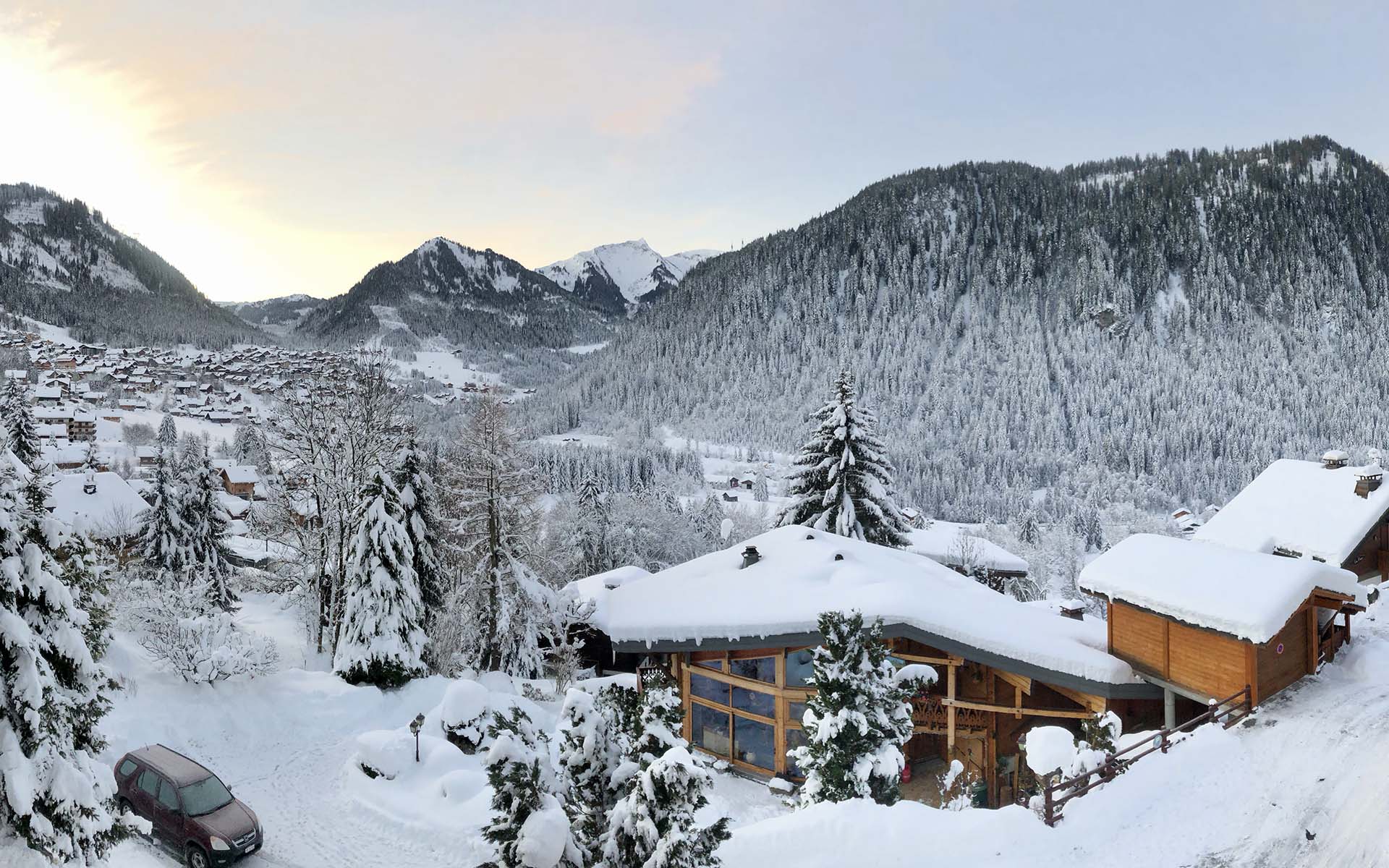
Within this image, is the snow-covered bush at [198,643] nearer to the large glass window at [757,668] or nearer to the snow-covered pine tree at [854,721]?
the large glass window at [757,668]

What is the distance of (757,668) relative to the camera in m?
19.7

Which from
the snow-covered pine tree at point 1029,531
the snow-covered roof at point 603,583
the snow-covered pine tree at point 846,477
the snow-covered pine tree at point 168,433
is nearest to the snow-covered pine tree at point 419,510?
the snow-covered roof at point 603,583

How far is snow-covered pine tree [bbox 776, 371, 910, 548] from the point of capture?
30031mm

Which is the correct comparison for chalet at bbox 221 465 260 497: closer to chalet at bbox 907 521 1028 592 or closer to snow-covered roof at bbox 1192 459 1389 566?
chalet at bbox 907 521 1028 592

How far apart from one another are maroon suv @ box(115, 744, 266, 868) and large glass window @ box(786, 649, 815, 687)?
12.0m

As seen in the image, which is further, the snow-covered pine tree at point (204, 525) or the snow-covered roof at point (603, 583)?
the snow-covered pine tree at point (204, 525)

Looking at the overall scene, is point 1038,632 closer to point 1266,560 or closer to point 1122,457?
point 1266,560

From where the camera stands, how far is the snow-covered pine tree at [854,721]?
38.6 feet

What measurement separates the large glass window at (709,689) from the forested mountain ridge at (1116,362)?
339 ft

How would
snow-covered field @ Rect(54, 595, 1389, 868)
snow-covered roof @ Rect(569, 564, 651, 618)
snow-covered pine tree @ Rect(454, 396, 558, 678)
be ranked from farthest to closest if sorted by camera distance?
snow-covered roof @ Rect(569, 564, 651, 618), snow-covered pine tree @ Rect(454, 396, 558, 678), snow-covered field @ Rect(54, 595, 1389, 868)

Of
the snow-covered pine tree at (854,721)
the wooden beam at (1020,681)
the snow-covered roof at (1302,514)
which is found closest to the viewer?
the snow-covered pine tree at (854,721)

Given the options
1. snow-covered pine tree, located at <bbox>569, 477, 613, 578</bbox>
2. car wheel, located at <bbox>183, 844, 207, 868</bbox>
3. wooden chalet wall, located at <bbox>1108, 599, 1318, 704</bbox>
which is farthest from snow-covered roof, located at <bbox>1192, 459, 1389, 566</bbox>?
snow-covered pine tree, located at <bbox>569, 477, 613, 578</bbox>

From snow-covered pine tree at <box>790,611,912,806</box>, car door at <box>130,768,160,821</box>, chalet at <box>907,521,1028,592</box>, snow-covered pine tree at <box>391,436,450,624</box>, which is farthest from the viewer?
chalet at <box>907,521,1028,592</box>

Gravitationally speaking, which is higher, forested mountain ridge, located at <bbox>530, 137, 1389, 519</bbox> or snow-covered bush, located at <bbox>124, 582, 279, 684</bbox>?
forested mountain ridge, located at <bbox>530, 137, 1389, 519</bbox>
